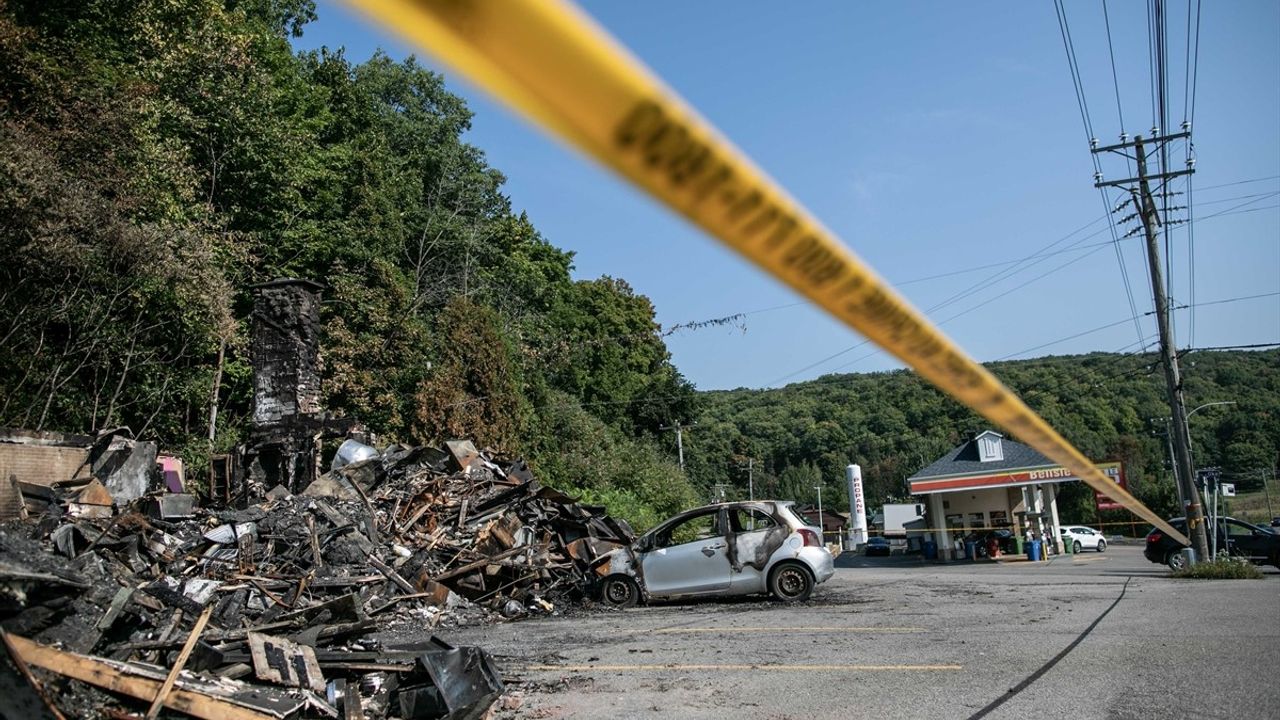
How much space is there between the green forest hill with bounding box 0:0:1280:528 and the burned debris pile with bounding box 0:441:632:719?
6.86 metres

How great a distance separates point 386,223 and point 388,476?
1724 cm

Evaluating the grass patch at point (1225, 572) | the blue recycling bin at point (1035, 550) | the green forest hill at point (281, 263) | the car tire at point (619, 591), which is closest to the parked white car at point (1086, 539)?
the green forest hill at point (281, 263)

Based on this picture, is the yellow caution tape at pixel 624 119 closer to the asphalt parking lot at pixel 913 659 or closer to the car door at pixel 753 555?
the asphalt parking lot at pixel 913 659

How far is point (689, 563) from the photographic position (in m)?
13.4

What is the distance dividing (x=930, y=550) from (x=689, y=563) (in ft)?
96.1

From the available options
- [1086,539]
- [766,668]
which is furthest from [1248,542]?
[1086,539]

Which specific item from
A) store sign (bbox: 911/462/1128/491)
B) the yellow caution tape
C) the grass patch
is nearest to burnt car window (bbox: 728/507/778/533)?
the grass patch

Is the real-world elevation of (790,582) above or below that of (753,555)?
below

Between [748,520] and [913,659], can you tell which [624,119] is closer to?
[913,659]

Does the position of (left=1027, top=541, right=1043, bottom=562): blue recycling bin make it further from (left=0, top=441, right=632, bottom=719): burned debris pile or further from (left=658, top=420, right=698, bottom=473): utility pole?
(left=658, top=420, right=698, bottom=473): utility pole

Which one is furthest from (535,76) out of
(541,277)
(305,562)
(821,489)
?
(821,489)

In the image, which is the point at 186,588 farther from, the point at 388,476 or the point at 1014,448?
the point at 1014,448

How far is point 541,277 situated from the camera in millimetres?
41750

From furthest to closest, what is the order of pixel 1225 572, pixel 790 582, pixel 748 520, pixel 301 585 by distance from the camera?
pixel 1225 572 < pixel 748 520 < pixel 790 582 < pixel 301 585
